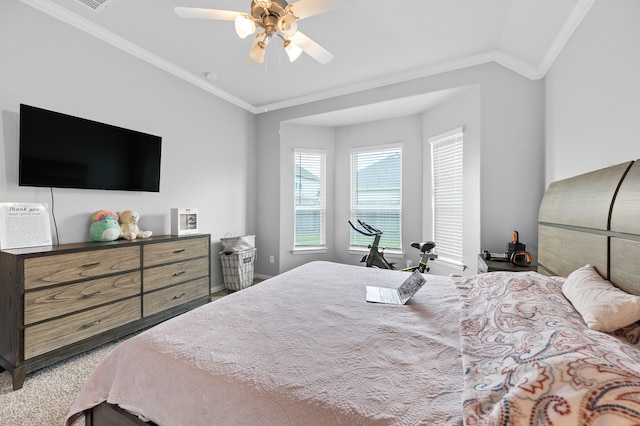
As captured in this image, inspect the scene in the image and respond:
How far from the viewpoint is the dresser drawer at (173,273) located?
8.43 feet

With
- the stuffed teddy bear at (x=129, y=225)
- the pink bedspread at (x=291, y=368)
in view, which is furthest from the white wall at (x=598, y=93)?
the stuffed teddy bear at (x=129, y=225)

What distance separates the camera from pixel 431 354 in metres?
1.01

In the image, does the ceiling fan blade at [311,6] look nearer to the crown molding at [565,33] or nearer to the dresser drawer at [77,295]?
the crown molding at [565,33]

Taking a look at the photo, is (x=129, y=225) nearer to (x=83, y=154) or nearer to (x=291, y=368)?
(x=83, y=154)

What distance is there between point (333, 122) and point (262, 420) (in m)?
4.15

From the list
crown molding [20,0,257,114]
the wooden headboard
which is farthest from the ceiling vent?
the wooden headboard

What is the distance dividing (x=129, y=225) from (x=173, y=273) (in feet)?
2.12

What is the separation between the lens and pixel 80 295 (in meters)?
2.07

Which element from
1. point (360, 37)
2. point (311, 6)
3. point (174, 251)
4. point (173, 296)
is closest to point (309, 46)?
point (311, 6)

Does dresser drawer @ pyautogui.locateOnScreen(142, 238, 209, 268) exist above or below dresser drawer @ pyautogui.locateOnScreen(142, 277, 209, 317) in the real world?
above

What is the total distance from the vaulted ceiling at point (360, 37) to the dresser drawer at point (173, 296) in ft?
7.70

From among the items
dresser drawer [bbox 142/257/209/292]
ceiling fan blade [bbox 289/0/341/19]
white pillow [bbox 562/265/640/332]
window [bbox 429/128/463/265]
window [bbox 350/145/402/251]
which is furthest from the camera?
window [bbox 350/145/402/251]

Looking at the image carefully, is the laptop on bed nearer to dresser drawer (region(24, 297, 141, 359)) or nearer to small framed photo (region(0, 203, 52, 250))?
dresser drawer (region(24, 297, 141, 359))

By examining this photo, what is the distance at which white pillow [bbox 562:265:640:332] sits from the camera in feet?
2.81
